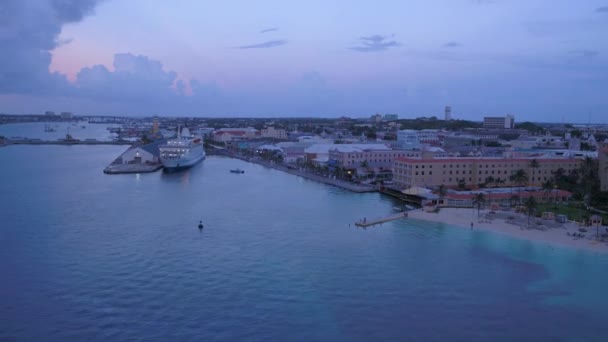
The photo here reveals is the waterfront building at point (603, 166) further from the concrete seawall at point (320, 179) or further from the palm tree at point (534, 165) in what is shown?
the concrete seawall at point (320, 179)

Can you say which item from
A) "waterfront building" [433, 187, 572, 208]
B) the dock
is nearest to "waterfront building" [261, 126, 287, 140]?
"waterfront building" [433, 187, 572, 208]

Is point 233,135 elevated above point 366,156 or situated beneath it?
elevated above

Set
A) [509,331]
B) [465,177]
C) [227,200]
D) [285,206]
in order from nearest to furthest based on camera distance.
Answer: [509,331], [285,206], [227,200], [465,177]

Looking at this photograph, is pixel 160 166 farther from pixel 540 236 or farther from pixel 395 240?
pixel 540 236

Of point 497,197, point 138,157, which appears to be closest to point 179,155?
point 138,157

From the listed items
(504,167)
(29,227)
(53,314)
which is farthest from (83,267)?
(504,167)

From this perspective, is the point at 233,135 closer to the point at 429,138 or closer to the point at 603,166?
the point at 429,138

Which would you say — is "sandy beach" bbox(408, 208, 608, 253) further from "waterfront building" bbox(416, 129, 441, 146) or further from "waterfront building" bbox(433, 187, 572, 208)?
"waterfront building" bbox(416, 129, 441, 146)
